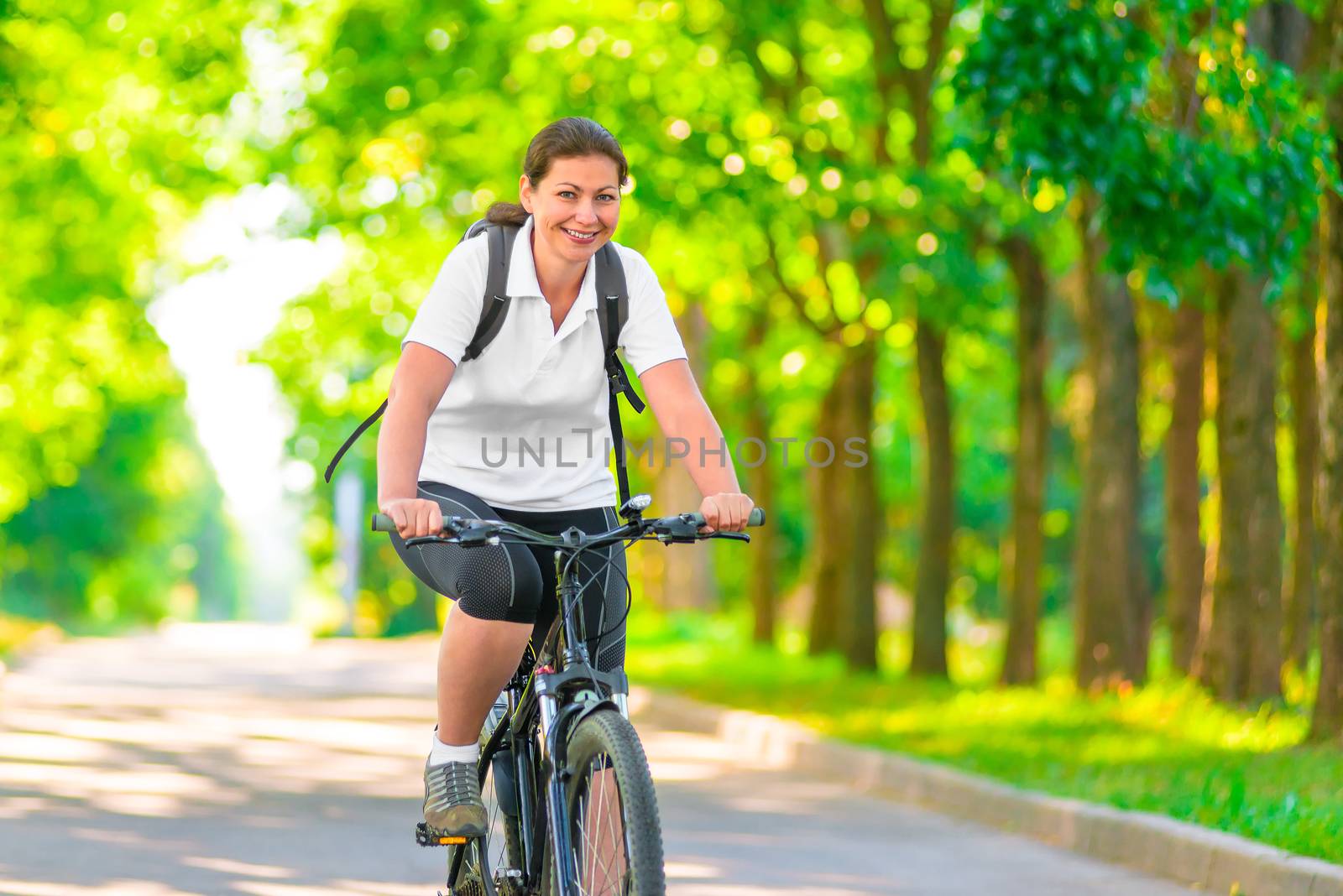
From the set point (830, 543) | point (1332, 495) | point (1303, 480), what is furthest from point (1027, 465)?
point (1332, 495)

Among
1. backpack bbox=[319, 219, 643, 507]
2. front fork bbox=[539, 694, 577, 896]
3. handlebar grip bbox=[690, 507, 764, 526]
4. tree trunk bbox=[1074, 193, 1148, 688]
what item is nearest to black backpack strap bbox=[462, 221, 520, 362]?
backpack bbox=[319, 219, 643, 507]

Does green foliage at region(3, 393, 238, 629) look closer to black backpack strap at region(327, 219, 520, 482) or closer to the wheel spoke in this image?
black backpack strap at region(327, 219, 520, 482)

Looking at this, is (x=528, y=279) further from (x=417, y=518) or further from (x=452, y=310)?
(x=417, y=518)

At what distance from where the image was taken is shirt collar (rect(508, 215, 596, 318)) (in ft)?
15.0

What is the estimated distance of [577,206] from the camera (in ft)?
14.9

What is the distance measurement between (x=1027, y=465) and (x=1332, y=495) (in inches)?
297

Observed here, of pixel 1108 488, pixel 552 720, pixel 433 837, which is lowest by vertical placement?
pixel 433 837

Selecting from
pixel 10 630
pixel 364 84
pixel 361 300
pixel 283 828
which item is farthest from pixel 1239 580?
pixel 10 630

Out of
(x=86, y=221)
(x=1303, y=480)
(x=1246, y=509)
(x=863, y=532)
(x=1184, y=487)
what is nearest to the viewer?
(x=1246, y=509)

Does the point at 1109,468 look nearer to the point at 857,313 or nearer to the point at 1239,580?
the point at 1239,580

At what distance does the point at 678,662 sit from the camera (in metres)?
21.8

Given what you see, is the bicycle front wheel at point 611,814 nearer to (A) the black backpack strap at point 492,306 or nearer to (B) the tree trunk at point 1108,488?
(A) the black backpack strap at point 492,306


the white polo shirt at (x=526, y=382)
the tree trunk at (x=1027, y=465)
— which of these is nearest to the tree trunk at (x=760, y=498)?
the tree trunk at (x=1027, y=465)

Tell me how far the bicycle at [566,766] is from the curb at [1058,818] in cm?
275
